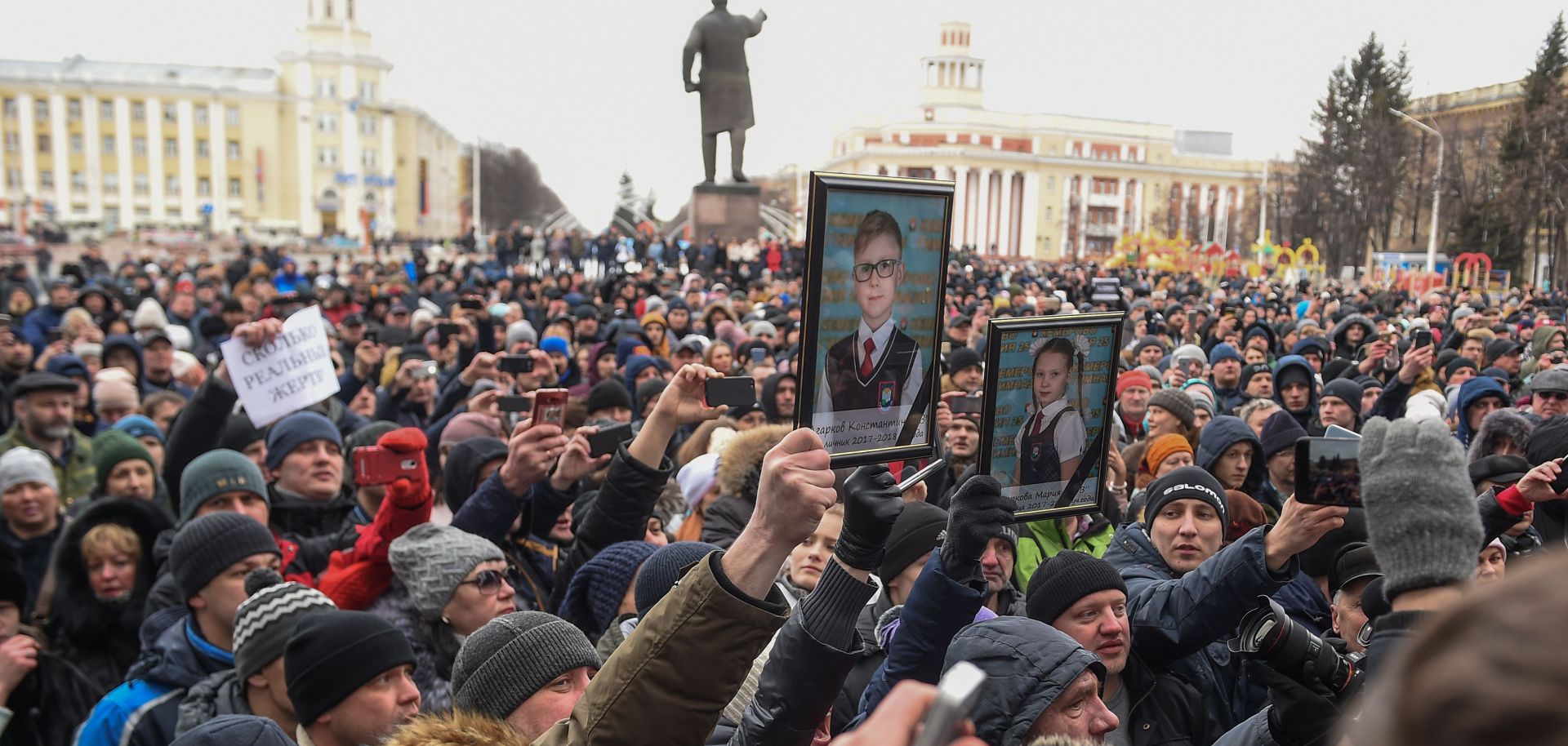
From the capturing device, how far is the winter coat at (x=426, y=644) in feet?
12.3

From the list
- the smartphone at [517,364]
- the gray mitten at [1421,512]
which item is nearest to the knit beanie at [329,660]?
the gray mitten at [1421,512]

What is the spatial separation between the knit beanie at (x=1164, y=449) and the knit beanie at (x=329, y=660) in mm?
4015

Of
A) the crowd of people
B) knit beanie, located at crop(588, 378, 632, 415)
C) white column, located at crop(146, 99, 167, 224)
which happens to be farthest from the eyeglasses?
white column, located at crop(146, 99, 167, 224)

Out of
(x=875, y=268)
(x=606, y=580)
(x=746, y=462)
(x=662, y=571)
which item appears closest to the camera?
(x=875, y=268)

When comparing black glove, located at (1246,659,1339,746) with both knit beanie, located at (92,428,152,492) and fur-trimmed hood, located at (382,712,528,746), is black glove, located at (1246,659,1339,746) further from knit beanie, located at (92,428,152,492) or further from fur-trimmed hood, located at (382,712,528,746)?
knit beanie, located at (92,428,152,492)

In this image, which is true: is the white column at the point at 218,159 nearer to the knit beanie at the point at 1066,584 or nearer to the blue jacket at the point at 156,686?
the blue jacket at the point at 156,686

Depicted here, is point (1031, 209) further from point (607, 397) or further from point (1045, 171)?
point (607, 397)

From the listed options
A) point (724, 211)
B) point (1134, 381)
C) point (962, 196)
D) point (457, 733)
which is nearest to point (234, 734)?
point (457, 733)

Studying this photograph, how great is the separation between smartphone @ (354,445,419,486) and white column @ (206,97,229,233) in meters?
116

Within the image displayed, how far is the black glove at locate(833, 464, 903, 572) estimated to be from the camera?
7.90 feet

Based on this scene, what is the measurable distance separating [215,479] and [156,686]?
139 centimetres

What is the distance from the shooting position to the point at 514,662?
301cm

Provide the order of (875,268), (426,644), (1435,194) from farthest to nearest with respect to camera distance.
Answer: (1435,194) < (426,644) < (875,268)

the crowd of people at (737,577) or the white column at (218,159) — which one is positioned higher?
the white column at (218,159)
